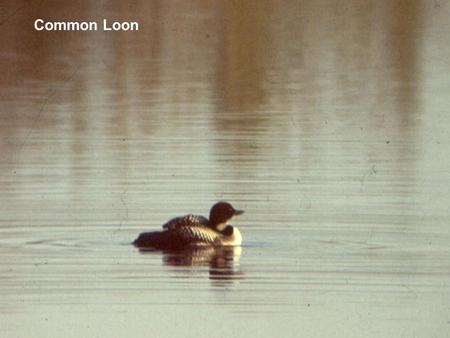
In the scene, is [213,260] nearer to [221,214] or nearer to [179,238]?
[179,238]

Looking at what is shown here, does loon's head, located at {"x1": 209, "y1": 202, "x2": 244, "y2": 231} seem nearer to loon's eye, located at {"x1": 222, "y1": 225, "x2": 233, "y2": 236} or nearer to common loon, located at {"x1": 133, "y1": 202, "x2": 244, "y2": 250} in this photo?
common loon, located at {"x1": 133, "y1": 202, "x2": 244, "y2": 250}

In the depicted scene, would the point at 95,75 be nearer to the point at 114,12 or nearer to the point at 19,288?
the point at 114,12

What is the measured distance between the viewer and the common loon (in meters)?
15.0

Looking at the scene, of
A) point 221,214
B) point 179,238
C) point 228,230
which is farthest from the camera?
point 221,214

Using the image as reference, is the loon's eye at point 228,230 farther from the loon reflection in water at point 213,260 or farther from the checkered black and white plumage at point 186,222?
the checkered black and white plumage at point 186,222

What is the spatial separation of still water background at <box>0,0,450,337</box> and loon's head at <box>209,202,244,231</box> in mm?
161

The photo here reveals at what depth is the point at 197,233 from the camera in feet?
51.7

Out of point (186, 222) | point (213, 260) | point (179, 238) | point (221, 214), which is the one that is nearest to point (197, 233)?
point (186, 222)

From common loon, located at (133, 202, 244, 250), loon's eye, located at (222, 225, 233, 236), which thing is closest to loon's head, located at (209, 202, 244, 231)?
common loon, located at (133, 202, 244, 250)

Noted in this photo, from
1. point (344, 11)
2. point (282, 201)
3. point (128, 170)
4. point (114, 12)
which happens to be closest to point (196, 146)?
point (128, 170)

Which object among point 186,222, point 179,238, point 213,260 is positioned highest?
point 186,222

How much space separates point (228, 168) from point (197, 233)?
183 centimetres

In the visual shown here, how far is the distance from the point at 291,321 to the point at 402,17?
20073mm

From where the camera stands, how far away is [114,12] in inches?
1109
